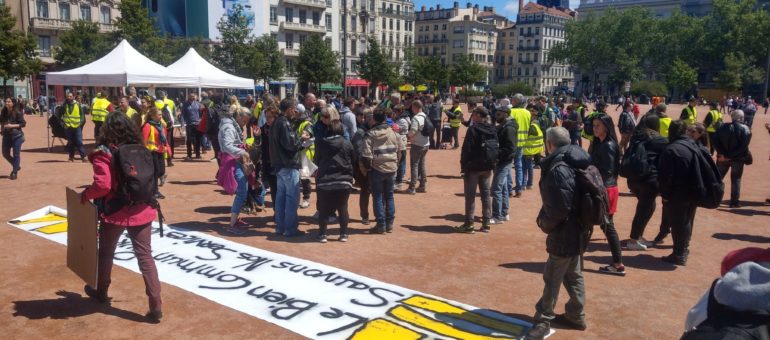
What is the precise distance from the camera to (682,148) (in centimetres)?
645

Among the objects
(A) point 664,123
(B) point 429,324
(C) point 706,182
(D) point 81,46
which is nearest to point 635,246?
(C) point 706,182

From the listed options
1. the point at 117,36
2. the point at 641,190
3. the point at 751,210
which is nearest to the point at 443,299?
the point at 641,190

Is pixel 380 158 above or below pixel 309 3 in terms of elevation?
below

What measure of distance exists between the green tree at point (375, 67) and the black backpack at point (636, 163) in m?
55.1

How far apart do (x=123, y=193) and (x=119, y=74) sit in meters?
12.8

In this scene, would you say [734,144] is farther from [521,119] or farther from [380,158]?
[380,158]

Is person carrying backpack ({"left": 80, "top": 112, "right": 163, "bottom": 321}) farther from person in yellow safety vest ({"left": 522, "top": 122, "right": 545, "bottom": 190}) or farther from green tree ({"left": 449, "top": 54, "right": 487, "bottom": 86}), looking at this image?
green tree ({"left": 449, "top": 54, "right": 487, "bottom": 86})

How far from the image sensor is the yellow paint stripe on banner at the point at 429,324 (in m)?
4.83

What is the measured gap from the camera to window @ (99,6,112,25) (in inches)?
2275

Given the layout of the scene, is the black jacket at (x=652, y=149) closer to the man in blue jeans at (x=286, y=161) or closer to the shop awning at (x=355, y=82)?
the man in blue jeans at (x=286, y=161)

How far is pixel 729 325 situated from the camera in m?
2.10

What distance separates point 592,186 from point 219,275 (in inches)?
153

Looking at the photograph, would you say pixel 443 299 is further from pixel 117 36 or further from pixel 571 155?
pixel 117 36

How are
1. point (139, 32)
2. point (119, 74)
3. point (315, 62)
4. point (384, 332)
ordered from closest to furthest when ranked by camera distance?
point (384, 332) < point (119, 74) < point (139, 32) < point (315, 62)
